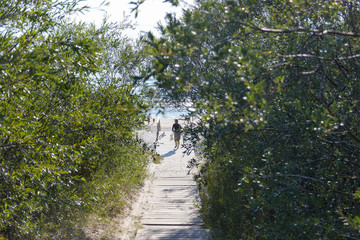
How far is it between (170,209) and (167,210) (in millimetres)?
111

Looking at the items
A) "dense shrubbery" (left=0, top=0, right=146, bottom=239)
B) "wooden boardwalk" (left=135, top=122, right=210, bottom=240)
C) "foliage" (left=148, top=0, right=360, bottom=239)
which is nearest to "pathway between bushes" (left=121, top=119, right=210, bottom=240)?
"wooden boardwalk" (left=135, top=122, right=210, bottom=240)

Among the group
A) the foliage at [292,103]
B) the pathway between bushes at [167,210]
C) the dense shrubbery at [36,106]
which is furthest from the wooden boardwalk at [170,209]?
the foliage at [292,103]

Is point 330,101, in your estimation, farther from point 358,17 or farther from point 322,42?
point 358,17

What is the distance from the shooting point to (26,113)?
522 cm

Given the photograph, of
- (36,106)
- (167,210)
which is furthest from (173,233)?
(36,106)

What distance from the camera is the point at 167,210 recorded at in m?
10.2

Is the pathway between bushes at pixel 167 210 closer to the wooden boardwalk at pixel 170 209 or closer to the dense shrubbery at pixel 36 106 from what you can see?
the wooden boardwalk at pixel 170 209

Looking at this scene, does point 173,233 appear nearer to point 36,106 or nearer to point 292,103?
point 36,106

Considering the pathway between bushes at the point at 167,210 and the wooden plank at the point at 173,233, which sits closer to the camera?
the wooden plank at the point at 173,233

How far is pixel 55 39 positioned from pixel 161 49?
1.82 meters

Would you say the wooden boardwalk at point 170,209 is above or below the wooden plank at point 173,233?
above

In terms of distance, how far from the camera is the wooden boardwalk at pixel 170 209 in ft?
27.7

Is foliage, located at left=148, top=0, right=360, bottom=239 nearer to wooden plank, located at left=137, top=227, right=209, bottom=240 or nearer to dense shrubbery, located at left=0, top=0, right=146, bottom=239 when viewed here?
dense shrubbery, located at left=0, top=0, right=146, bottom=239

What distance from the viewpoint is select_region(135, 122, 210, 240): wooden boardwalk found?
843 centimetres
